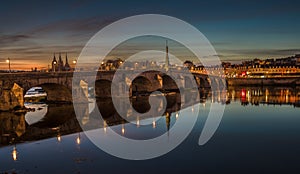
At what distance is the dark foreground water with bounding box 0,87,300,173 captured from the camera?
53.1 ft

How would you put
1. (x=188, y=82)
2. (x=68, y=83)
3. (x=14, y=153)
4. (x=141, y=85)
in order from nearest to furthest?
(x=14, y=153) → (x=68, y=83) → (x=141, y=85) → (x=188, y=82)

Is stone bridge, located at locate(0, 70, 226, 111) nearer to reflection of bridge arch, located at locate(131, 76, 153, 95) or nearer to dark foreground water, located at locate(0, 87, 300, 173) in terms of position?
reflection of bridge arch, located at locate(131, 76, 153, 95)

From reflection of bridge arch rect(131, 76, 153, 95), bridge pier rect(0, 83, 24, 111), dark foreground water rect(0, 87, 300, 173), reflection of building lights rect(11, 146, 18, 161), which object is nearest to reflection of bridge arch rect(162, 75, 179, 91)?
reflection of bridge arch rect(131, 76, 153, 95)

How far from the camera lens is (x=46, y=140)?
22.7m

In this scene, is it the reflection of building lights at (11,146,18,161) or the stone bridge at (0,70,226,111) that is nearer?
the reflection of building lights at (11,146,18,161)

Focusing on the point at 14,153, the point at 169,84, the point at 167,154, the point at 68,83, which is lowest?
the point at 167,154

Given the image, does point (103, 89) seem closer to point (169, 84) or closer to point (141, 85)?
point (141, 85)

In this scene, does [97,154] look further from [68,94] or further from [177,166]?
[68,94]

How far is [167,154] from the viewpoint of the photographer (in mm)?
19016

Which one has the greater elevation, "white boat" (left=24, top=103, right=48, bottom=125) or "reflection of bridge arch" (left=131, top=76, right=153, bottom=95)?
"reflection of bridge arch" (left=131, top=76, right=153, bottom=95)

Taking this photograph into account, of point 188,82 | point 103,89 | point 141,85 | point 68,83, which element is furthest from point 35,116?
point 188,82

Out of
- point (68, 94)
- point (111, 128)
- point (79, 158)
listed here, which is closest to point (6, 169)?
point (79, 158)

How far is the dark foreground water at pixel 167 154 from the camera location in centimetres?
1619

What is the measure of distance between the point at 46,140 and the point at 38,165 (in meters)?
6.09
